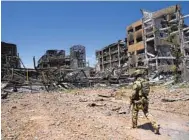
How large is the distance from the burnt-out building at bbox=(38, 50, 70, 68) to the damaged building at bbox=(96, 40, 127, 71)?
34.0ft

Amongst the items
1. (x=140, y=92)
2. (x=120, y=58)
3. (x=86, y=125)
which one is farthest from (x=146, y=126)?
(x=120, y=58)

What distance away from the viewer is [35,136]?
8242 millimetres

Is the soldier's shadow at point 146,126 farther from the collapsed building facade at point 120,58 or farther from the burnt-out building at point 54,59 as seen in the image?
the burnt-out building at point 54,59

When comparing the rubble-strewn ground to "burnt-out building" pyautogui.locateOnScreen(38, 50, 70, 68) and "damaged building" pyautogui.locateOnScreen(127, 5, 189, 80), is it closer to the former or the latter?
"damaged building" pyautogui.locateOnScreen(127, 5, 189, 80)

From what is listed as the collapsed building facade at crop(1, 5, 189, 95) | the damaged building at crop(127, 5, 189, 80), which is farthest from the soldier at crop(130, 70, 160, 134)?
the damaged building at crop(127, 5, 189, 80)

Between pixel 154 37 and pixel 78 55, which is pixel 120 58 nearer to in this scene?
pixel 78 55

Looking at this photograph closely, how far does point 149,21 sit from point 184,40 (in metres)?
11.8

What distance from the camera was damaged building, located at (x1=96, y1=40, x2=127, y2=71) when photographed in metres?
71.0

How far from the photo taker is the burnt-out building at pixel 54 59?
199 feet

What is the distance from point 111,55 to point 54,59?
1921cm

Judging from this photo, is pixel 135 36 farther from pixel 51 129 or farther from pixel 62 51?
pixel 51 129

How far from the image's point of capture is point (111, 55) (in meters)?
76.2

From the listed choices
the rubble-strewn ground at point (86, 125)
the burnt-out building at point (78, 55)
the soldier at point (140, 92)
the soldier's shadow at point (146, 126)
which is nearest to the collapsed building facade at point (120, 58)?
the burnt-out building at point (78, 55)

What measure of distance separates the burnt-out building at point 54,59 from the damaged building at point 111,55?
34.0ft
